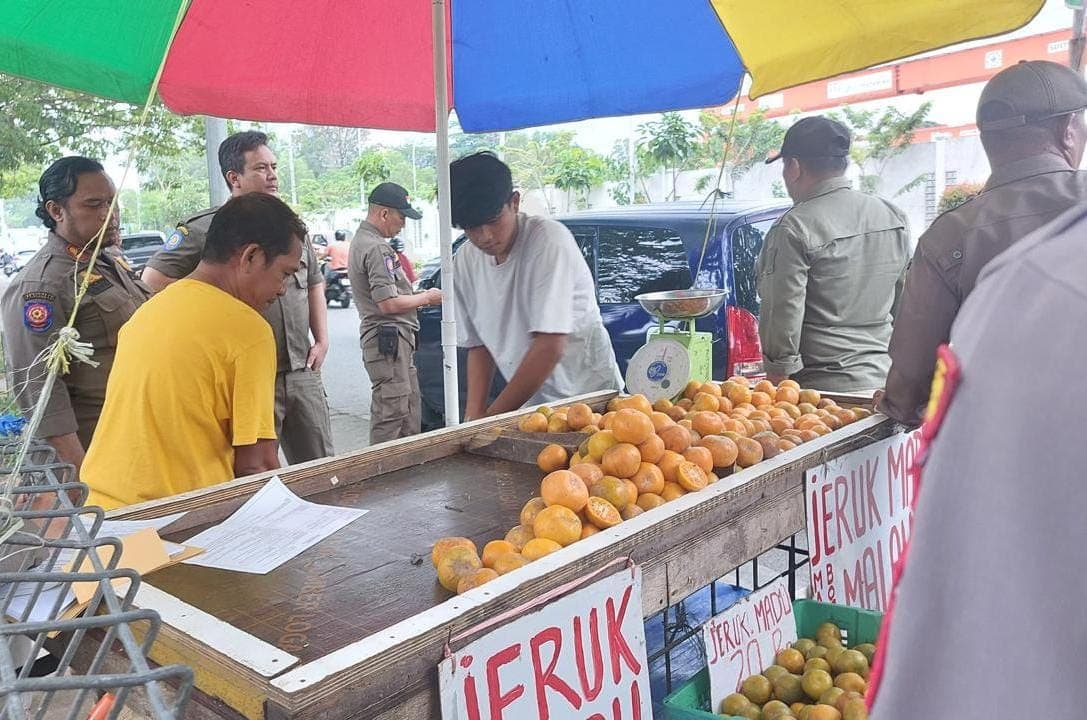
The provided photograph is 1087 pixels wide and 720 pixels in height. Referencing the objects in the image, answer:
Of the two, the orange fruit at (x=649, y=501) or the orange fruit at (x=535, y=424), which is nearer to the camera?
the orange fruit at (x=649, y=501)

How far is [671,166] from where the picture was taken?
25969 mm

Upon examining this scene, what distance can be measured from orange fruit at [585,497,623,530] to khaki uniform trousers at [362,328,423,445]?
149 inches

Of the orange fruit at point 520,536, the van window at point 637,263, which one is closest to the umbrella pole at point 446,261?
the orange fruit at point 520,536

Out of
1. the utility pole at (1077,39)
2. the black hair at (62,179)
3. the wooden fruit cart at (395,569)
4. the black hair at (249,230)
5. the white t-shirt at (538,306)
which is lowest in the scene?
the wooden fruit cart at (395,569)

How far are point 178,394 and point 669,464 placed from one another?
4.51 feet

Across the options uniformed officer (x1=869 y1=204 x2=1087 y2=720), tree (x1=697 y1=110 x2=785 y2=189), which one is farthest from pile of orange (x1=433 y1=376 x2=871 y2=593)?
tree (x1=697 y1=110 x2=785 y2=189)

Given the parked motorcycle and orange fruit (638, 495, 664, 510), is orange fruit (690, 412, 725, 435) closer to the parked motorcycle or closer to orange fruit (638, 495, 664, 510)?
orange fruit (638, 495, 664, 510)

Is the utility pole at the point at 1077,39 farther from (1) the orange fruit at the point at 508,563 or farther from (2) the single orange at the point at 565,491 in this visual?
(1) the orange fruit at the point at 508,563

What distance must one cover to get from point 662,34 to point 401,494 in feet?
7.66

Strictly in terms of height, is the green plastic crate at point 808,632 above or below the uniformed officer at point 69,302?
below

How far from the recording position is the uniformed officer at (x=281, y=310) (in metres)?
3.94

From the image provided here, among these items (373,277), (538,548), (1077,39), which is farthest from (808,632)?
(373,277)

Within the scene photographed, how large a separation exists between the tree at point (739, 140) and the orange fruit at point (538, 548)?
85.2 ft

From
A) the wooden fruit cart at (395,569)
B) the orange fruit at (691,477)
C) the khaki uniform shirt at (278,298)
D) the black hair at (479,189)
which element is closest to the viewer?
the wooden fruit cart at (395,569)
